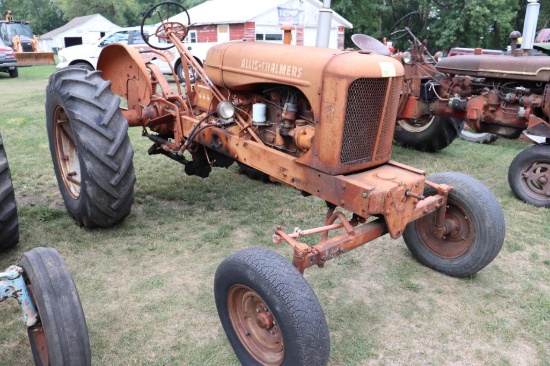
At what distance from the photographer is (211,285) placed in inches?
124

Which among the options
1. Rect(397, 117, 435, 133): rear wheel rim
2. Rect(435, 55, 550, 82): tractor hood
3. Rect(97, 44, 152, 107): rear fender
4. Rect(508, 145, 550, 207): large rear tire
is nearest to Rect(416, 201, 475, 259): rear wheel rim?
Rect(508, 145, 550, 207): large rear tire

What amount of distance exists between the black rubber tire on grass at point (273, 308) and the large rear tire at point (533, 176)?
3537 mm

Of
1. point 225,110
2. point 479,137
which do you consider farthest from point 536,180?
point 225,110

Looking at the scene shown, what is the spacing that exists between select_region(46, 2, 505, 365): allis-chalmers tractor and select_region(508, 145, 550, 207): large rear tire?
6.67 ft

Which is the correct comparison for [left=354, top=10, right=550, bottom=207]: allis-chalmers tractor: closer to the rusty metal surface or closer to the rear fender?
the rusty metal surface

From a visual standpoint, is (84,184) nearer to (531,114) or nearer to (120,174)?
(120,174)

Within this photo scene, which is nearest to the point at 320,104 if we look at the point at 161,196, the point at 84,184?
the point at 84,184

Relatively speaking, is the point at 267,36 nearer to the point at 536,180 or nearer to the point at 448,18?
the point at 448,18

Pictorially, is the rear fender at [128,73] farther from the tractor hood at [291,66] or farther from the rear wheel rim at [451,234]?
the rear wheel rim at [451,234]

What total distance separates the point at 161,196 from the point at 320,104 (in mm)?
2516

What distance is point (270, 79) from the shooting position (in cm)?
305

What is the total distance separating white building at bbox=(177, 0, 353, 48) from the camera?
1922 centimetres

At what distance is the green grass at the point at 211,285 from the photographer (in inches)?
101

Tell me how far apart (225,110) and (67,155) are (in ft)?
5.66
